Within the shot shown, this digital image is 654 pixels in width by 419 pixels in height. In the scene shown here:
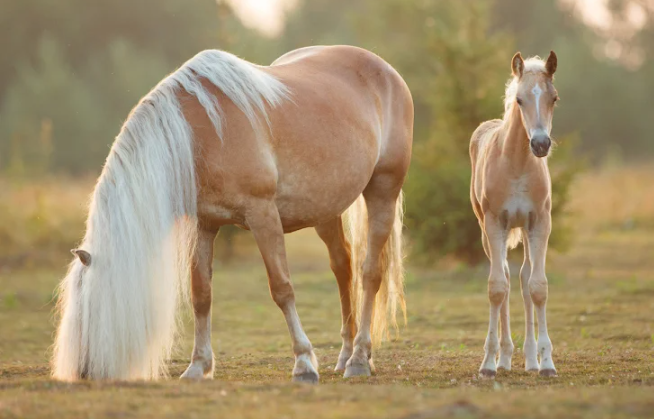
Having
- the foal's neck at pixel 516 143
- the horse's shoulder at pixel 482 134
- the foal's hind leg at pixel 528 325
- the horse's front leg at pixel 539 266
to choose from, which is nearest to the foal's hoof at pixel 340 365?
the foal's hind leg at pixel 528 325

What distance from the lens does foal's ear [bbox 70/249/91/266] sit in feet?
17.1

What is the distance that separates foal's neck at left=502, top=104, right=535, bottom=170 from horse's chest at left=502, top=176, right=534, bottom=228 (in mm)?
116

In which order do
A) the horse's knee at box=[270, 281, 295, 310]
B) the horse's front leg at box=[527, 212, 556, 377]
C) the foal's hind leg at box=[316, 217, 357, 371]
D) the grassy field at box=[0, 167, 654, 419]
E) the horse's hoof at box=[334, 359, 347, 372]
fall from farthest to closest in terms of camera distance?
the foal's hind leg at box=[316, 217, 357, 371], the horse's hoof at box=[334, 359, 347, 372], the horse's front leg at box=[527, 212, 556, 377], the horse's knee at box=[270, 281, 295, 310], the grassy field at box=[0, 167, 654, 419]

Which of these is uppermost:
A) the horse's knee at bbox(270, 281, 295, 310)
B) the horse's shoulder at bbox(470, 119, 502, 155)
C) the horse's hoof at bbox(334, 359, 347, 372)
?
the horse's shoulder at bbox(470, 119, 502, 155)

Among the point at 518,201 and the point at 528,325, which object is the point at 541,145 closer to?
the point at 518,201

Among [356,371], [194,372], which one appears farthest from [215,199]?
[356,371]

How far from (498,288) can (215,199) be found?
2.20 meters

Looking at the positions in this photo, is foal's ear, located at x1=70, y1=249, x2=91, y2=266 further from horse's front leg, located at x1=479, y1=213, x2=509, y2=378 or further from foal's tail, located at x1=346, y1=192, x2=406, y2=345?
horse's front leg, located at x1=479, y1=213, x2=509, y2=378

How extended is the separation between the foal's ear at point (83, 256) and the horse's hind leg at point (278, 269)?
3.46 ft

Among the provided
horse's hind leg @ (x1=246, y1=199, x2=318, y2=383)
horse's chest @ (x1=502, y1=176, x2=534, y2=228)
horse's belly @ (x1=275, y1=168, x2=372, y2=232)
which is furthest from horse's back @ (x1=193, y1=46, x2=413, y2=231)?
horse's chest @ (x1=502, y1=176, x2=534, y2=228)

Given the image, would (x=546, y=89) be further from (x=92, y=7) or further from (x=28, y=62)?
(x=92, y=7)

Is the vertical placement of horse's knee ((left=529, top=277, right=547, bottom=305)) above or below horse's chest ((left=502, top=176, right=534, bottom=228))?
below

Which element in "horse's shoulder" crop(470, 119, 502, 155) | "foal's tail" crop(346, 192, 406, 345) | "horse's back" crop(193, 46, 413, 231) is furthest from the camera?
"horse's shoulder" crop(470, 119, 502, 155)

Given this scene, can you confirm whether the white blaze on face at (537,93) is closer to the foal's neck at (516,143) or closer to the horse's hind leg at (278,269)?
the foal's neck at (516,143)
